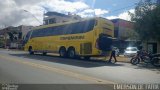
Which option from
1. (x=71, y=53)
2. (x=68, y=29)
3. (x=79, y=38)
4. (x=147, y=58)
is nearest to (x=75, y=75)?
(x=147, y=58)

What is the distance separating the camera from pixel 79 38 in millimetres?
25516

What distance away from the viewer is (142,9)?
23469 mm

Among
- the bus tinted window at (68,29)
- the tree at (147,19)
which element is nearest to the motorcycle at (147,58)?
the tree at (147,19)

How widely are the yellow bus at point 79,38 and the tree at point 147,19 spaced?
8.73 ft

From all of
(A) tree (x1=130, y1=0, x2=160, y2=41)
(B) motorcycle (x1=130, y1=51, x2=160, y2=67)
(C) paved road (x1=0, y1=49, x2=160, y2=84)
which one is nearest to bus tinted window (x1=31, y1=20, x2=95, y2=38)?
(A) tree (x1=130, y1=0, x2=160, y2=41)

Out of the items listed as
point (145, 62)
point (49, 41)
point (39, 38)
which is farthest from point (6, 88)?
point (39, 38)

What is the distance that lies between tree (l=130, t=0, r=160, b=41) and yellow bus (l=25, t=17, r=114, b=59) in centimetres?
266

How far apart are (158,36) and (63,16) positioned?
59.6 metres

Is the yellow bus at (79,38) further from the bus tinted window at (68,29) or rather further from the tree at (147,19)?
the tree at (147,19)

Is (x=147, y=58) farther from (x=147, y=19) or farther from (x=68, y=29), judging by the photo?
(x=68, y=29)

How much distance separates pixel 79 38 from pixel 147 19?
6.47 meters

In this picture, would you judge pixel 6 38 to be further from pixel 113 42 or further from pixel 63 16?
pixel 113 42

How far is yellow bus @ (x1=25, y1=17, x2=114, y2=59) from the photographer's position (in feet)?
77.7

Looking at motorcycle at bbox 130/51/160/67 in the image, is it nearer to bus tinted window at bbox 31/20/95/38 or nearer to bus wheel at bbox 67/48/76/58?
bus tinted window at bbox 31/20/95/38
